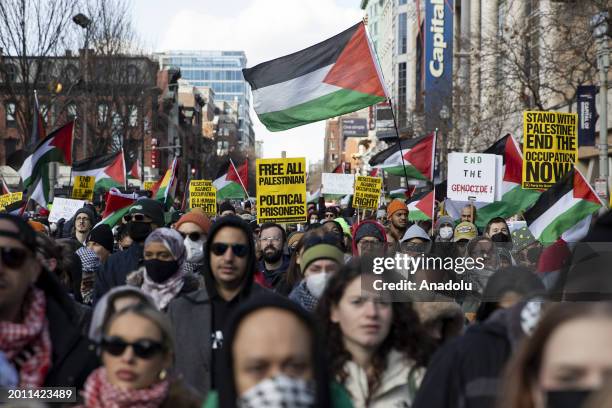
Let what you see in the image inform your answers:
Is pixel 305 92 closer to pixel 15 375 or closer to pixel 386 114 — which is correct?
pixel 15 375

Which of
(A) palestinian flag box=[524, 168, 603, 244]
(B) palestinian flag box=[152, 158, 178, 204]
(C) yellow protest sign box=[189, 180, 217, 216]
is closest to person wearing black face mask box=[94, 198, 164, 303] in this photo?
(A) palestinian flag box=[524, 168, 603, 244]

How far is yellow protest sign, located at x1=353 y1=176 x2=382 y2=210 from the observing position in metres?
18.6

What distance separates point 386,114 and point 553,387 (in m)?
103

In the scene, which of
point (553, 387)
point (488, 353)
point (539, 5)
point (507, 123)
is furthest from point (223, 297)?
point (507, 123)

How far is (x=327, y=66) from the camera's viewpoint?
11.3m

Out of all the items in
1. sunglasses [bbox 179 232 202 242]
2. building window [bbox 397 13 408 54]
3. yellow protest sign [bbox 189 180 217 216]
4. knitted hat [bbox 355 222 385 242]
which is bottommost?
sunglasses [bbox 179 232 202 242]

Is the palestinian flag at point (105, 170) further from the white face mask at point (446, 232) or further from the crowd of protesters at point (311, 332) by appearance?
the crowd of protesters at point (311, 332)

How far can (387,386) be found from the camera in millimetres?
4133

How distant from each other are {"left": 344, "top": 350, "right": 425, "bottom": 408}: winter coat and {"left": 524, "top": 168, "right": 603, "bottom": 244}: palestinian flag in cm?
581

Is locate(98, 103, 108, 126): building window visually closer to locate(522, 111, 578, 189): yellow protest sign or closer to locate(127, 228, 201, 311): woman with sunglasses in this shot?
locate(522, 111, 578, 189): yellow protest sign

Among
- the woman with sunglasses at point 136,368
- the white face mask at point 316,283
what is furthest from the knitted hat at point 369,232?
the woman with sunglasses at point 136,368

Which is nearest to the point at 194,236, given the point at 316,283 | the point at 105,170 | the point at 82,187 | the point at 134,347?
the point at 316,283

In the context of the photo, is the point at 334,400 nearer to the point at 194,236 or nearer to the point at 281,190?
the point at 194,236

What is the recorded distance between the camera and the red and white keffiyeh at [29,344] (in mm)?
3752
